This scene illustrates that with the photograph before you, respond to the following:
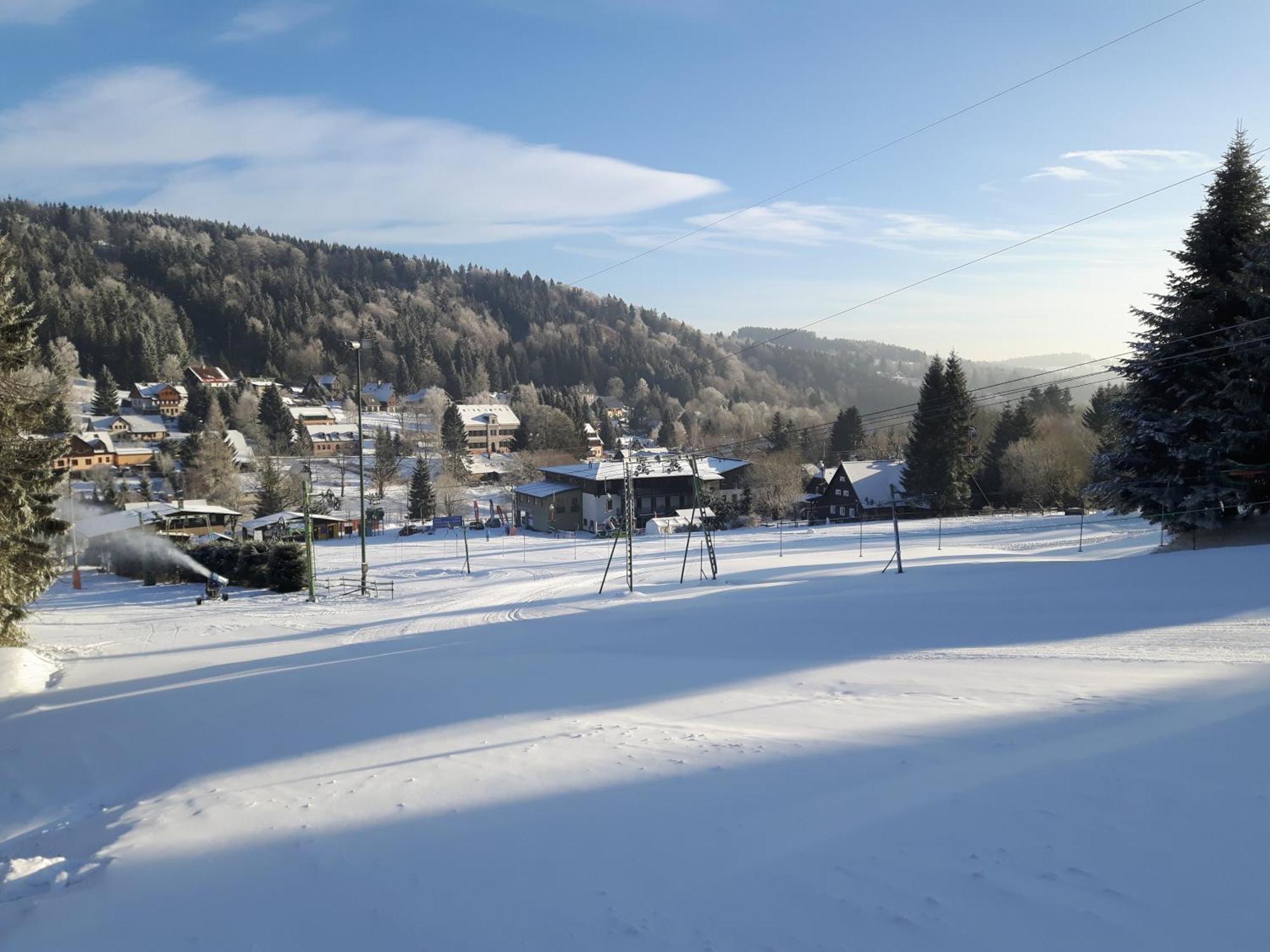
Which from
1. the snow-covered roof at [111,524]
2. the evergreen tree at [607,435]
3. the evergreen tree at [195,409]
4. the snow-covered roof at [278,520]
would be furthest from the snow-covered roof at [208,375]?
the snow-covered roof at [278,520]

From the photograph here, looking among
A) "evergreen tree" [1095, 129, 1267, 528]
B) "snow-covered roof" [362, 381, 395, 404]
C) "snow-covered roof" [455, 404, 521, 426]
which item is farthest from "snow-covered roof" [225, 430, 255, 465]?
"evergreen tree" [1095, 129, 1267, 528]

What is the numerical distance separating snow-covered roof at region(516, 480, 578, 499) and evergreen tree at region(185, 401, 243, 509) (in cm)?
2818

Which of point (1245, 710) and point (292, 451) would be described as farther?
point (292, 451)

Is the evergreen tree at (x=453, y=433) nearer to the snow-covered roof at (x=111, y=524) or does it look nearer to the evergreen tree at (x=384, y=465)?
the evergreen tree at (x=384, y=465)

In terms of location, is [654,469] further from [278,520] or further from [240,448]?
[240,448]

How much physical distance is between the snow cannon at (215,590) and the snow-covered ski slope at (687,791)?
18.1m

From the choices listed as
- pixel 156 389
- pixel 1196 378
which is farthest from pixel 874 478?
pixel 156 389

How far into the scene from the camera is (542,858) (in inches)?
223

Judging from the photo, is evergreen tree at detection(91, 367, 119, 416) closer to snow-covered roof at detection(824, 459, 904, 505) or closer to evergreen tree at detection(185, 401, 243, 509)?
evergreen tree at detection(185, 401, 243, 509)

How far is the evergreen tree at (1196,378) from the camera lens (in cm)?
2216

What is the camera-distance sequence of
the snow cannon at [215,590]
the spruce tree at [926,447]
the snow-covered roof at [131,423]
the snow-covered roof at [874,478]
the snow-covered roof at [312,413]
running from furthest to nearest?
the snow-covered roof at [312,413] < the snow-covered roof at [131,423] < the snow-covered roof at [874,478] < the spruce tree at [926,447] < the snow cannon at [215,590]

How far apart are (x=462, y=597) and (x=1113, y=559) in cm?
2201

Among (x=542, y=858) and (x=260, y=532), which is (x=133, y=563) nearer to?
(x=260, y=532)

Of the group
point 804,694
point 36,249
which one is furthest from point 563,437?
point 36,249
